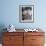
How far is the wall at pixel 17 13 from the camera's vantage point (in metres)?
4.12

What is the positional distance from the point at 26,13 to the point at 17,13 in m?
0.29

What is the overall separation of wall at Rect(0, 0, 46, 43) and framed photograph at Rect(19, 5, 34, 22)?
0.10 m

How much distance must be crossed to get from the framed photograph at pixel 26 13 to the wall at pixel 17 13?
96mm

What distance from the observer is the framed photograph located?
13.6 ft

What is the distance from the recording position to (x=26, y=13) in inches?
164

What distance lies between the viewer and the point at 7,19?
4.16 meters

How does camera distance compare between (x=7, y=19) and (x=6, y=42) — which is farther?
(x=7, y=19)

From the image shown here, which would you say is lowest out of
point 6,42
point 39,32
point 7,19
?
point 6,42

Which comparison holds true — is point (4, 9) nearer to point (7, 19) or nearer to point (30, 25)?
point (7, 19)

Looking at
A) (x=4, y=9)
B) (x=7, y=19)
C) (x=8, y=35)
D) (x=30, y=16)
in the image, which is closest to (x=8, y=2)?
(x=4, y=9)

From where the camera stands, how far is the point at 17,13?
414 centimetres

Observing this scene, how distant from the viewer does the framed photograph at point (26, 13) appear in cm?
413

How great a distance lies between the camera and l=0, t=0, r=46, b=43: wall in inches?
162

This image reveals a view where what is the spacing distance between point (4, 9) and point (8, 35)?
931 mm
